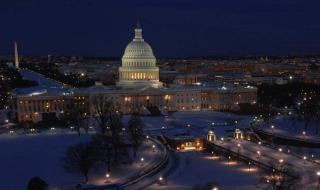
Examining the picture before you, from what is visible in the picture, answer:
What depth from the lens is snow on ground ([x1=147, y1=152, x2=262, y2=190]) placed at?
32.7 meters

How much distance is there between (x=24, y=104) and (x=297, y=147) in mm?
38273

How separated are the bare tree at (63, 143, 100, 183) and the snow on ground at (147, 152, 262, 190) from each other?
442 cm

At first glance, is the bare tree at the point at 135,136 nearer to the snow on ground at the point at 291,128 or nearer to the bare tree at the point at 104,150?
the bare tree at the point at 104,150

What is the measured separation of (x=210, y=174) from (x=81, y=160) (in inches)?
377

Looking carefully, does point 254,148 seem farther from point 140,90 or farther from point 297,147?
point 140,90

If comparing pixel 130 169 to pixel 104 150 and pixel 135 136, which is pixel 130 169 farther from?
pixel 135 136

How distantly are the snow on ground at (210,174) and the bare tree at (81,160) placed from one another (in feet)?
14.5

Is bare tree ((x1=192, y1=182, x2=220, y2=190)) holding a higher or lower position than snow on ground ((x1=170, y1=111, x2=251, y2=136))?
higher

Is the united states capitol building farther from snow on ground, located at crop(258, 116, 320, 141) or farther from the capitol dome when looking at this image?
snow on ground, located at crop(258, 116, 320, 141)

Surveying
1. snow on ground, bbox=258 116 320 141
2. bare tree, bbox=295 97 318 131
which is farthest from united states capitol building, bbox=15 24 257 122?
bare tree, bbox=295 97 318 131

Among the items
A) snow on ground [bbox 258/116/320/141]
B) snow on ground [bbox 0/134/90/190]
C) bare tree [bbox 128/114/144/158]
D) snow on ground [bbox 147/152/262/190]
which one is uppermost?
bare tree [bbox 128/114/144/158]

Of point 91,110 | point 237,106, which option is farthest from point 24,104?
point 237,106

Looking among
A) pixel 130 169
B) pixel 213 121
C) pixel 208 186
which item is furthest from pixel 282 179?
pixel 213 121

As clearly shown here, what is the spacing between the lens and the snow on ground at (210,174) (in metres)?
32.7
